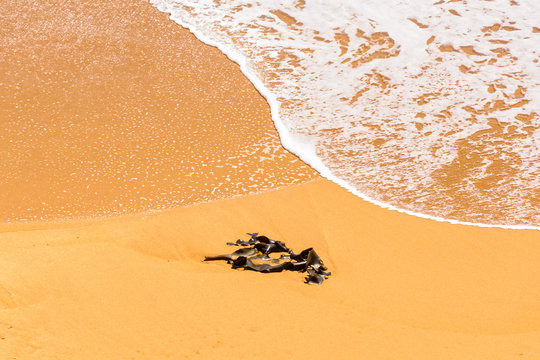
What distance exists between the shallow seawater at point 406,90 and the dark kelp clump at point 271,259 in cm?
146

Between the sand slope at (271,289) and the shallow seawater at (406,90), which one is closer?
the sand slope at (271,289)

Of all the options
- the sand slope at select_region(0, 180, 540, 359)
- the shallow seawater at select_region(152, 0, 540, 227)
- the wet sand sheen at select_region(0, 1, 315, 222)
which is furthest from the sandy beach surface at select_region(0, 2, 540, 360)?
the shallow seawater at select_region(152, 0, 540, 227)

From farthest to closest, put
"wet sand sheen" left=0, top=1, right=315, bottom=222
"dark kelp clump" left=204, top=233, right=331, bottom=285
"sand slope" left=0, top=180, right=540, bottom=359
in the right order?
"wet sand sheen" left=0, top=1, right=315, bottom=222 < "dark kelp clump" left=204, top=233, right=331, bottom=285 < "sand slope" left=0, top=180, right=540, bottom=359

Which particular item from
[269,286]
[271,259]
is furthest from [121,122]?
[269,286]

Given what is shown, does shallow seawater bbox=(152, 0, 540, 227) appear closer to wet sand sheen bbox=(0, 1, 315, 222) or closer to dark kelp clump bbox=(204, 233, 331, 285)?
wet sand sheen bbox=(0, 1, 315, 222)

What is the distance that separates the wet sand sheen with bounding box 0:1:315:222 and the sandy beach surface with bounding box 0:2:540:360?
0.43 feet

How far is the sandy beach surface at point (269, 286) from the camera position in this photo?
Result: 3.81 m

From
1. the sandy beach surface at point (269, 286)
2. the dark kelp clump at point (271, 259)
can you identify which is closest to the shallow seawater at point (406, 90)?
the sandy beach surface at point (269, 286)

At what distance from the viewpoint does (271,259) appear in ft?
17.0

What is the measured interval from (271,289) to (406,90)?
443cm

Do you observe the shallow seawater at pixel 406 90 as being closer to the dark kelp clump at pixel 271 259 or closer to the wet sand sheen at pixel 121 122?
the wet sand sheen at pixel 121 122

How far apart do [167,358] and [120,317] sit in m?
0.56

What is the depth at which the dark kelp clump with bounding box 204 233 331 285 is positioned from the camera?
4965mm

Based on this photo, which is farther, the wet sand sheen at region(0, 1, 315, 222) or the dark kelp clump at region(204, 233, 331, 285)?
the wet sand sheen at region(0, 1, 315, 222)
